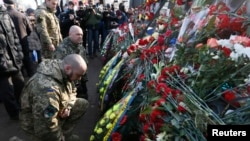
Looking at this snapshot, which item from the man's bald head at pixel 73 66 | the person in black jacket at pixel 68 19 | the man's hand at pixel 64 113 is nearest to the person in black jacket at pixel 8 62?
the man's hand at pixel 64 113

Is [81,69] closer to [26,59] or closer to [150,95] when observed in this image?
[150,95]

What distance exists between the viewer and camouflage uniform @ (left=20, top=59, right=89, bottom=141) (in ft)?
9.58

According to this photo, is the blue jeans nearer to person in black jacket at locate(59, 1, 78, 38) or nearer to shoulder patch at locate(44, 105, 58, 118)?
person in black jacket at locate(59, 1, 78, 38)

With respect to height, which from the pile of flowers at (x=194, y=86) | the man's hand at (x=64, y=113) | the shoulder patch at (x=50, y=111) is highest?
the pile of flowers at (x=194, y=86)

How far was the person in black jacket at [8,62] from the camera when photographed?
174 inches

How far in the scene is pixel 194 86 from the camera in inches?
96.5

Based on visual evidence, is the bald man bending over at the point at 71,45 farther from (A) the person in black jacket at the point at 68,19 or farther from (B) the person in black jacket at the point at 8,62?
(A) the person in black jacket at the point at 68,19

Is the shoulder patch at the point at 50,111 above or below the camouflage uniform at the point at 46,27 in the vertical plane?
below

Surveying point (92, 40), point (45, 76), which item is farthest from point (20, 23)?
point (92, 40)

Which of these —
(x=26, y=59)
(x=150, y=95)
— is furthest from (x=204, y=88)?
(x=26, y=59)

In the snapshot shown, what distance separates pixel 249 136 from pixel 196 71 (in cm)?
78

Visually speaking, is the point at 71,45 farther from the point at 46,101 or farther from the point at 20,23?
the point at 46,101

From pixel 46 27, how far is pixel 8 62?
124cm

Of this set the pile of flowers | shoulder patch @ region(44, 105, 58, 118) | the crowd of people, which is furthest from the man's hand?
the pile of flowers
